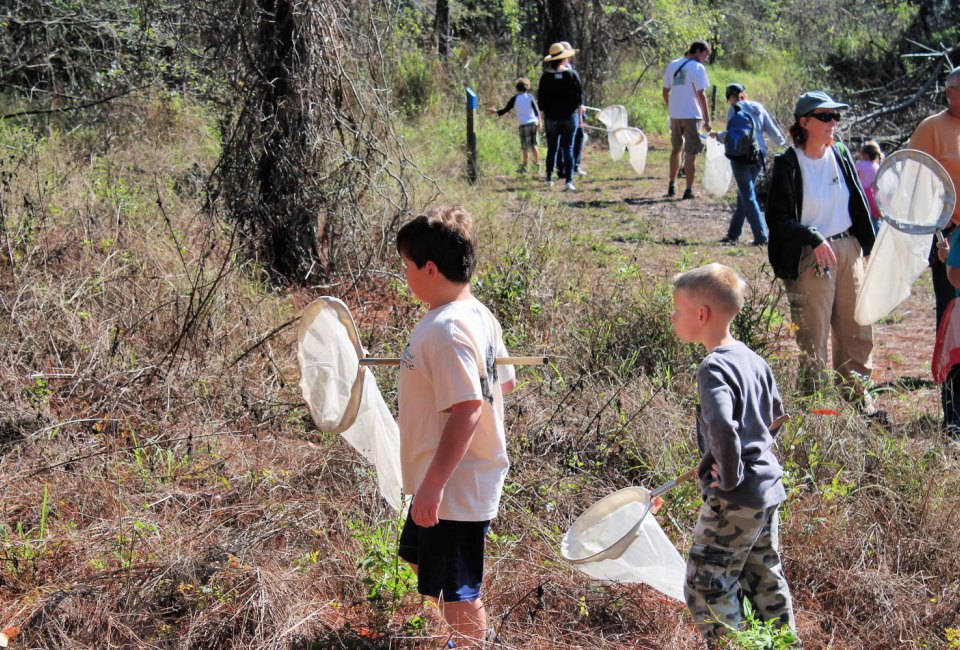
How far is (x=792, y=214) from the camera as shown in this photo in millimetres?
4500

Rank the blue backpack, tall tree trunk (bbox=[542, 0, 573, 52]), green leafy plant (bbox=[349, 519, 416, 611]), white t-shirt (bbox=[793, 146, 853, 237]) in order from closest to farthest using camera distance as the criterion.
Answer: green leafy plant (bbox=[349, 519, 416, 611]) < white t-shirt (bbox=[793, 146, 853, 237]) < the blue backpack < tall tree trunk (bbox=[542, 0, 573, 52])

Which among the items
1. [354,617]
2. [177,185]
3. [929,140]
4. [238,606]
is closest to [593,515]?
[354,617]

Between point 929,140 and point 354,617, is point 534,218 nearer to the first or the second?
point 929,140

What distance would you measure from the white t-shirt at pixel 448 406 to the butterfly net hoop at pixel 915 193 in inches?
104

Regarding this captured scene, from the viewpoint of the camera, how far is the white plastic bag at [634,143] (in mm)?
11055

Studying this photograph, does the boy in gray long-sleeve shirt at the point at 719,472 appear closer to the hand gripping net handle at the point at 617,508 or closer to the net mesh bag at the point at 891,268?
the hand gripping net handle at the point at 617,508

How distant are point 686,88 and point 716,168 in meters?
1.07

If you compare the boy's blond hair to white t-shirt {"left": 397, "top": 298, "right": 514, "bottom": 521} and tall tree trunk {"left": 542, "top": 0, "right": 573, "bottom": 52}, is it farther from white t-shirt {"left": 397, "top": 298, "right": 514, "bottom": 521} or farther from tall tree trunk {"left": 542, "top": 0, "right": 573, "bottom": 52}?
tall tree trunk {"left": 542, "top": 0, "right": 573, "bottom": 52}

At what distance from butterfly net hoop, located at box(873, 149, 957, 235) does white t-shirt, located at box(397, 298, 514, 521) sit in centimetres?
265

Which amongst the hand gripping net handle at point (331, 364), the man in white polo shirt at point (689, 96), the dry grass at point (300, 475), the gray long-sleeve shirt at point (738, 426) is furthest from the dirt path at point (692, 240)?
the hand gripping net handle at point (331, 364)

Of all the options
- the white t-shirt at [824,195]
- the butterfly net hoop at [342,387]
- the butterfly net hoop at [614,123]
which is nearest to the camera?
the butterfly net hoop at [342,387]

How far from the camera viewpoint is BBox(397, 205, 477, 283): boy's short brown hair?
7.98 ft

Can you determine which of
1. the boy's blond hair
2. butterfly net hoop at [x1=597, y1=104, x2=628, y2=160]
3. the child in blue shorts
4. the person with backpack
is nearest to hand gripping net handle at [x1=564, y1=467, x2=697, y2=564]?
the boy's blond hair

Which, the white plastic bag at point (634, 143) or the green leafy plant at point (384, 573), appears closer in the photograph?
the green leafy plant at point (384, 573)
